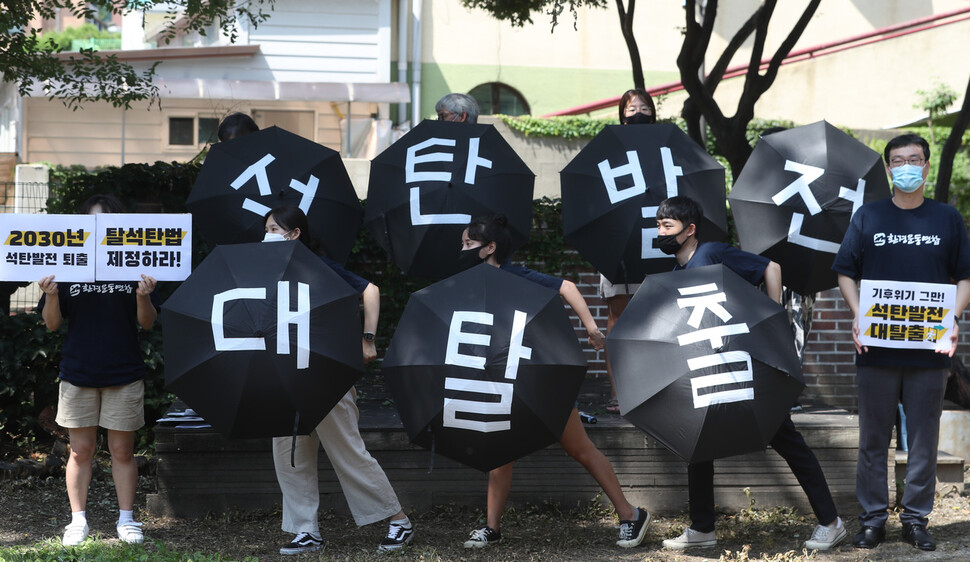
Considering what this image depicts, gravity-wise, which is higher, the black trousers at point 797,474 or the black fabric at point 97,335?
the black fabric at point 97,335

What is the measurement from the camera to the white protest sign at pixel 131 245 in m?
5.46

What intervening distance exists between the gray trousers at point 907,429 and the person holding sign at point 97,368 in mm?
3800

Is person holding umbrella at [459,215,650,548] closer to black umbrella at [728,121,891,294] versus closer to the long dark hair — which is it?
the long dark hair

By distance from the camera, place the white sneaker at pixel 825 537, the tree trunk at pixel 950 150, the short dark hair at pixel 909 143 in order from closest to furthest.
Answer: the short dark hair at pixel 909 143
the white sneaker at pixel 825 537
the tree trunk at pixel 950 150

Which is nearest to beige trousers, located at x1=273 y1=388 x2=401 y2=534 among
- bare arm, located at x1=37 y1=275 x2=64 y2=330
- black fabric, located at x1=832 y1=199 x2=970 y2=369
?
bare arm, located at x1=37 y1=275 x2=64 y2=330

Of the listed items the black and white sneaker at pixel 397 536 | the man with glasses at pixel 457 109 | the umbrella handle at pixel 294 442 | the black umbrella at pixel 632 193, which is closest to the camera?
the umbrella handle at pixel 294 442

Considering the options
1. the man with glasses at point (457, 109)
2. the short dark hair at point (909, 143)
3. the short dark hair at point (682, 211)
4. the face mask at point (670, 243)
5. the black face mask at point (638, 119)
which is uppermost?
the man with glasses at point (457, 109)

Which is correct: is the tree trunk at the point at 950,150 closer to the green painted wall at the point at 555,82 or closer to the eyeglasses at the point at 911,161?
the eyeglasses at the point at 911,161

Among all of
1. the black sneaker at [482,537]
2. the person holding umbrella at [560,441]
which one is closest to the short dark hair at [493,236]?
the person holding umbrella at [560,441]

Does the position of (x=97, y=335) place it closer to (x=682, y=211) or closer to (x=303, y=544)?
(x=303, y=544)

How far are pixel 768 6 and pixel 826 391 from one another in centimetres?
330

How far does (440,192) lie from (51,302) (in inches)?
87.9

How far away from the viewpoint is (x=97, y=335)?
5.52m

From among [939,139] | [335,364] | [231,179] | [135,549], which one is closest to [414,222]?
[231,179]
